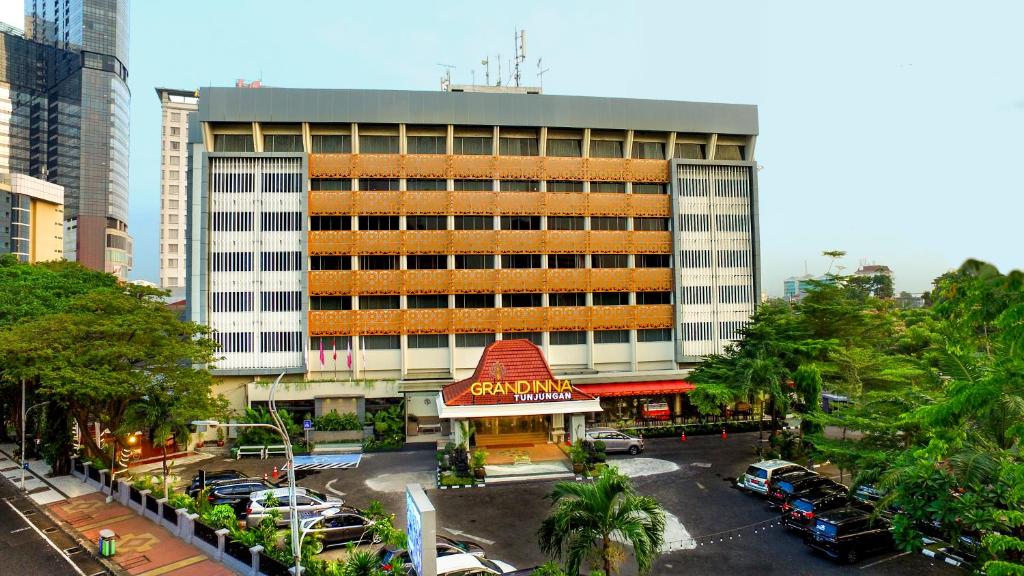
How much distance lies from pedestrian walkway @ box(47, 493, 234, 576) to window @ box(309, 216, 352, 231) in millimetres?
24570

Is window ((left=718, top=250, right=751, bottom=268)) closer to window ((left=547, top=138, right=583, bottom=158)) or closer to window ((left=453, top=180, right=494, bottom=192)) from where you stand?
window ((left=547, top=138, right=583, bottom=158))

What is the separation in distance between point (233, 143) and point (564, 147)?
2850cm

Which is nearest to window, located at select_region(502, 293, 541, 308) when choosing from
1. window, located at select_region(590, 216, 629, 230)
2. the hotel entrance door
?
window, located at select_region(590, 216, 629, 230)

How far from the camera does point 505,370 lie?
3838cm

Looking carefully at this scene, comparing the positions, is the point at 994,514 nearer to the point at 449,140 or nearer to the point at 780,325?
the point at 780,325

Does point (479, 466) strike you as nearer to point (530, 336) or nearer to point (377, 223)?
point (530, 336)

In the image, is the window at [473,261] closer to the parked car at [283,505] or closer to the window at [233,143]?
the window at [233,143]

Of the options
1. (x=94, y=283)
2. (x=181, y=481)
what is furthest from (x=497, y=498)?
(x=94, y=283)

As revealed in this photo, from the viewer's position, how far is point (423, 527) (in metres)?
18.0

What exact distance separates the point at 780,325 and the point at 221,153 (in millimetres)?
44582

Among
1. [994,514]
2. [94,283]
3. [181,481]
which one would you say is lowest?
[181,481]

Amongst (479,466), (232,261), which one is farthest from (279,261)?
(479,466)

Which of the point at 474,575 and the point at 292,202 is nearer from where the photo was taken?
the point at 474,575

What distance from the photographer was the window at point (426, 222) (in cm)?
5019
